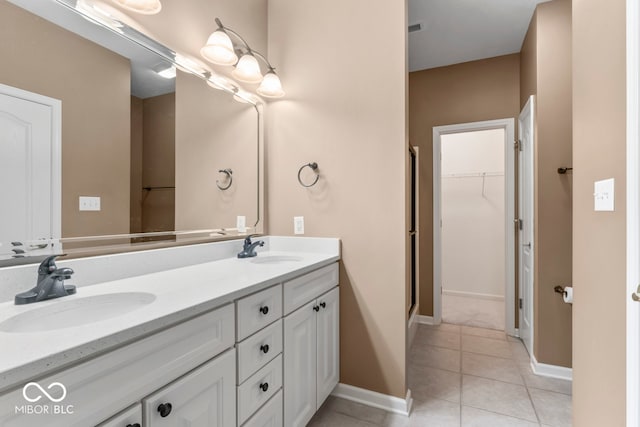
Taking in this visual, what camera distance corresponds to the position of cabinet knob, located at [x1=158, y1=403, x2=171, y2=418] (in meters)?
0.80

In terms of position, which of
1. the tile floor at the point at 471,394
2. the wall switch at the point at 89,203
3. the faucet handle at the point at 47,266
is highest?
the wall switch at the point at 89,203

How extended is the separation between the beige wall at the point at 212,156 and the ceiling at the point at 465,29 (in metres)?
1.63

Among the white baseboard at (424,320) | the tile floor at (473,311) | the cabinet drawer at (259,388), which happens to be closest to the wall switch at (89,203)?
the cabinet drawer at (259,388)

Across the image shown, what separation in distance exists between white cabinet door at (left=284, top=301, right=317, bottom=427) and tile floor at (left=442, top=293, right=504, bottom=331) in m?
2.28

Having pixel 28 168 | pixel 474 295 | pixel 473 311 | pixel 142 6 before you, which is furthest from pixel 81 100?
pixel 474 295

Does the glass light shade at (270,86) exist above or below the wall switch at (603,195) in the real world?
above

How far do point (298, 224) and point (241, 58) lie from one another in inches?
42.9

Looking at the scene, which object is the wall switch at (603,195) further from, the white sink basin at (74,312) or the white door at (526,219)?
the white door at (526,219)

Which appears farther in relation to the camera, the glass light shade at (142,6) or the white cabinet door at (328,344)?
the white cabinet door at (328,344)

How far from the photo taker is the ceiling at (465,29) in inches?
91.8

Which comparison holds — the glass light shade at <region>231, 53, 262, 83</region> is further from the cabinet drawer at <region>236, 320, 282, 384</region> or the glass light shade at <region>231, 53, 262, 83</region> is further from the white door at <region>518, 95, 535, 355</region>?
the white door at <region>518, 95, 535, 355</region>

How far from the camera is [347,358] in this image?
1926 millimetres

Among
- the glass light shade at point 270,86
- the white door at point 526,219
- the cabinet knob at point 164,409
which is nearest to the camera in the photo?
the cabinet knob at point 164,409

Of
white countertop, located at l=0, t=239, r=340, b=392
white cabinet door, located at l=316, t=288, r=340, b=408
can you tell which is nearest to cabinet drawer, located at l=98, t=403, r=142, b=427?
white countertop, located at l=0, t=239, r=340, b=392
